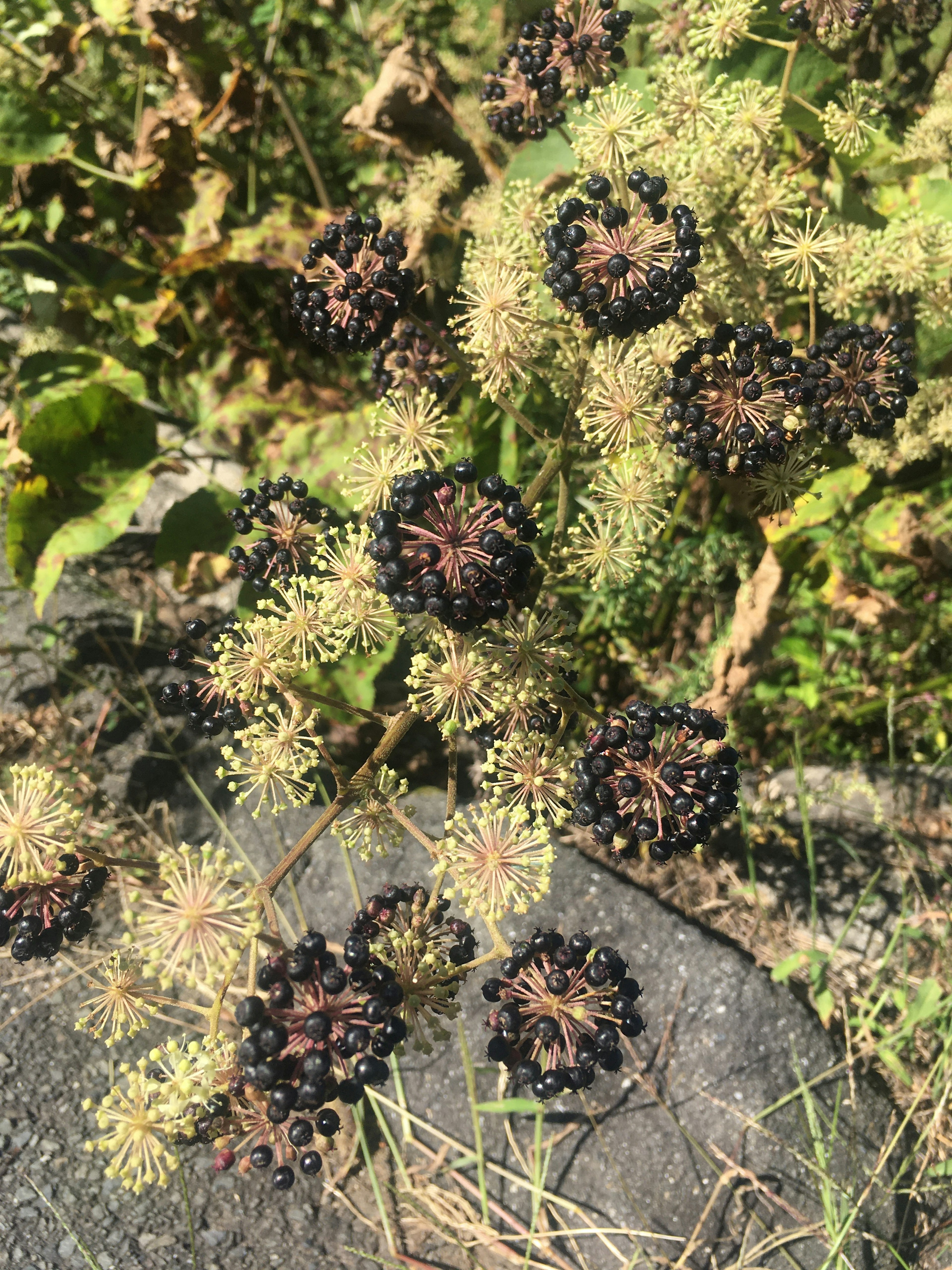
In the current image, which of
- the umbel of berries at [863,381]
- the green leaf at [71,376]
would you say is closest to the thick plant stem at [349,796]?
the umbel of berries at [863,381]

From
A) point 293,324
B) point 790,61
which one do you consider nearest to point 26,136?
point 293,324

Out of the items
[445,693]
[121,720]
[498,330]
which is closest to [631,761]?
[445,693]

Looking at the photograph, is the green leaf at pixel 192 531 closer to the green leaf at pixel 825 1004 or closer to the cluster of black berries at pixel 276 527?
the cluster of black berries at pixel 276 527

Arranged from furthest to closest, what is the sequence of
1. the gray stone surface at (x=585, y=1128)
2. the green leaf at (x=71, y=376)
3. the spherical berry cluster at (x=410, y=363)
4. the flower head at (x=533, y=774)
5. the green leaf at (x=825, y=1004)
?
the green leaf at (x=71, y=376) → the green leaf at (x=825, y=1004) → the gray stone surface at (x=585, y=1128) → the spherical berry cluster at (x=410, y=363) → the flower head at (x=533, y=774)

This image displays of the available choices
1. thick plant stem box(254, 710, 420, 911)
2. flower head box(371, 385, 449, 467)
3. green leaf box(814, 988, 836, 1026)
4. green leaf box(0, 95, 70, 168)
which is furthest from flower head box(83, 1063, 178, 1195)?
green leaf box(0, 95, 70, 168)

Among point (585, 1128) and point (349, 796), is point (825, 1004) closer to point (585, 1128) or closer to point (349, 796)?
point (585, 1128)

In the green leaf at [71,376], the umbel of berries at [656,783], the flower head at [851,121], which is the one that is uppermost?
the flower head at [851,121]

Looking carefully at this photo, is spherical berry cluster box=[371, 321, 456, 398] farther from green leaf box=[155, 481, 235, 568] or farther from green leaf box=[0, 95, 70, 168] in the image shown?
green leaf box=[0, 95, 70, 168]
